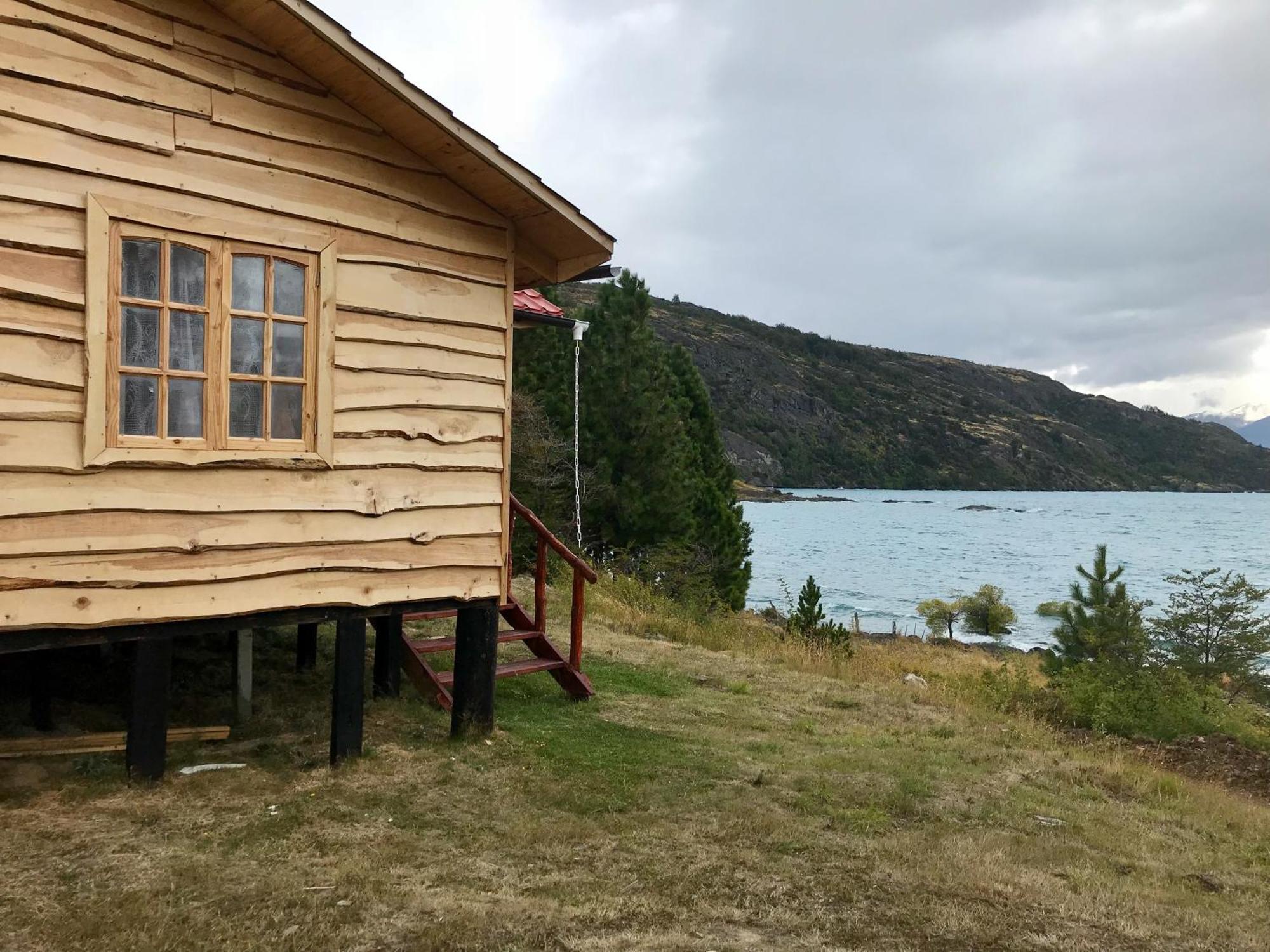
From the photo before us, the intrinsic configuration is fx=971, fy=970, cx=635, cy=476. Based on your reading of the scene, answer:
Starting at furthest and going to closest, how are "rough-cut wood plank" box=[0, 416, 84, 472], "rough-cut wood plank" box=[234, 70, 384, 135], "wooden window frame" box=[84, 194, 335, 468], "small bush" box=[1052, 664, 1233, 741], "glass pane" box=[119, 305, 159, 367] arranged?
"small bush" box=[1052, 664, 1233, 741] → "rough-cut wood plank" box=[234, 70, 384, 135] → "glass pane" box=[119, 305, 159, 367] → "wooden window frame" box=[84, 194, 335, 468] → "rough-cut wood plank" box=[0, 416, 84, 472]

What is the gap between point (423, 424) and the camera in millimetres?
6508

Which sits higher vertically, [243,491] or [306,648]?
[243,491]

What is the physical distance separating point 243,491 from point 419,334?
156cm

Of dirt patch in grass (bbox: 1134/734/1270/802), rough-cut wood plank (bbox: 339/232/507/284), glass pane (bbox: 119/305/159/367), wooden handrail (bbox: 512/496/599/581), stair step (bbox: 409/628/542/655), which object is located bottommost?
dirt patch in grass (bbox: 1134/734/1270/802)

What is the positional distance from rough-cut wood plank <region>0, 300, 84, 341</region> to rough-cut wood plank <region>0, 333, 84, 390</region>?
34 mm

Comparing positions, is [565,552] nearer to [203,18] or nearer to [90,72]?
[203,18]

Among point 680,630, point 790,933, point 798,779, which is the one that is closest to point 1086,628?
point 680,630

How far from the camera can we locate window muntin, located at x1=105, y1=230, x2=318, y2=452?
209 inches

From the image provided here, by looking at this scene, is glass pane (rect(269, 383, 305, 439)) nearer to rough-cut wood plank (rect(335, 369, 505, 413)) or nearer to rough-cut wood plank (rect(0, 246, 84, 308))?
rough-cut wood plank (rect(335, 369, 505, 413))

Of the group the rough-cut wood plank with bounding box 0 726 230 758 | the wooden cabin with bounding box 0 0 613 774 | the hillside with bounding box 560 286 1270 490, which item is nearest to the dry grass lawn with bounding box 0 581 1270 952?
the rough-cut wood plank with bounding box 0 726 230 758

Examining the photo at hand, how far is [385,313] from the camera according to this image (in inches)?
248

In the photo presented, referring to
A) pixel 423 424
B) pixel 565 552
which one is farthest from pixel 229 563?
pixel 565 552

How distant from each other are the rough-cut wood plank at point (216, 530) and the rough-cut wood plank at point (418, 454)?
316mm

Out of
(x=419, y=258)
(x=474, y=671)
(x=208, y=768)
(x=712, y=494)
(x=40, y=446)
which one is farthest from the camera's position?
(x=712, y=494)
